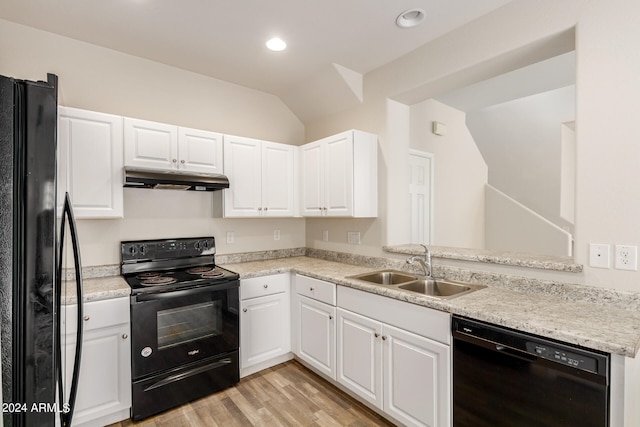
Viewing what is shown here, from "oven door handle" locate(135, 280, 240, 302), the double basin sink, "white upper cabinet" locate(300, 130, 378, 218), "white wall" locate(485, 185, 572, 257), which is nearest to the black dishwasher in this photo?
the double basin sink

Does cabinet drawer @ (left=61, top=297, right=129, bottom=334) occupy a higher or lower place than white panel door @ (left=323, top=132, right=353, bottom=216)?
lower

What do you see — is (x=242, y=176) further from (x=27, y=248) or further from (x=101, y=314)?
(x=27, y=248)

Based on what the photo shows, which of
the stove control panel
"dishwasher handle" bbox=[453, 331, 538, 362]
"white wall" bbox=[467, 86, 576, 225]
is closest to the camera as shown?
"dishwasher handle" bbox=[453, 331, 538, 362]

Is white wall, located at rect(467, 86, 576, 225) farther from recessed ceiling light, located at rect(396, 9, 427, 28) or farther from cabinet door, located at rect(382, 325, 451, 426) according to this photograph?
cabinet door, located at rect(382, 325, 451, 426)

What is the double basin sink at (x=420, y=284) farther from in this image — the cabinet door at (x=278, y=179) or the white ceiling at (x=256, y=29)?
the white ceiling at (x=256, y=29)

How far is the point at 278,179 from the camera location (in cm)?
312

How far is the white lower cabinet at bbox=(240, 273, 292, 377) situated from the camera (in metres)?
2.59

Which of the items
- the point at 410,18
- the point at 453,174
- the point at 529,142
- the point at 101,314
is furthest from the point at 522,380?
the point at 529,142

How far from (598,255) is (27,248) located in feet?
7.80

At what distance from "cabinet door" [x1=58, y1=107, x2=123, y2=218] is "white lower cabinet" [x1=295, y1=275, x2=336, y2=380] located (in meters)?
1.54

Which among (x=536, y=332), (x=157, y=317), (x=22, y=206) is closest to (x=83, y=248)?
(x=157, y=317)

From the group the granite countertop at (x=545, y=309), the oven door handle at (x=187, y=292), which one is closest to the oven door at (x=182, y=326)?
the oven door handle at (x=187, y=292)

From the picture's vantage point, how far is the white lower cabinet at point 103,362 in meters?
1.92

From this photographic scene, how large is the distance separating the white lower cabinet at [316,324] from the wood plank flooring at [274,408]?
0.18 metres
